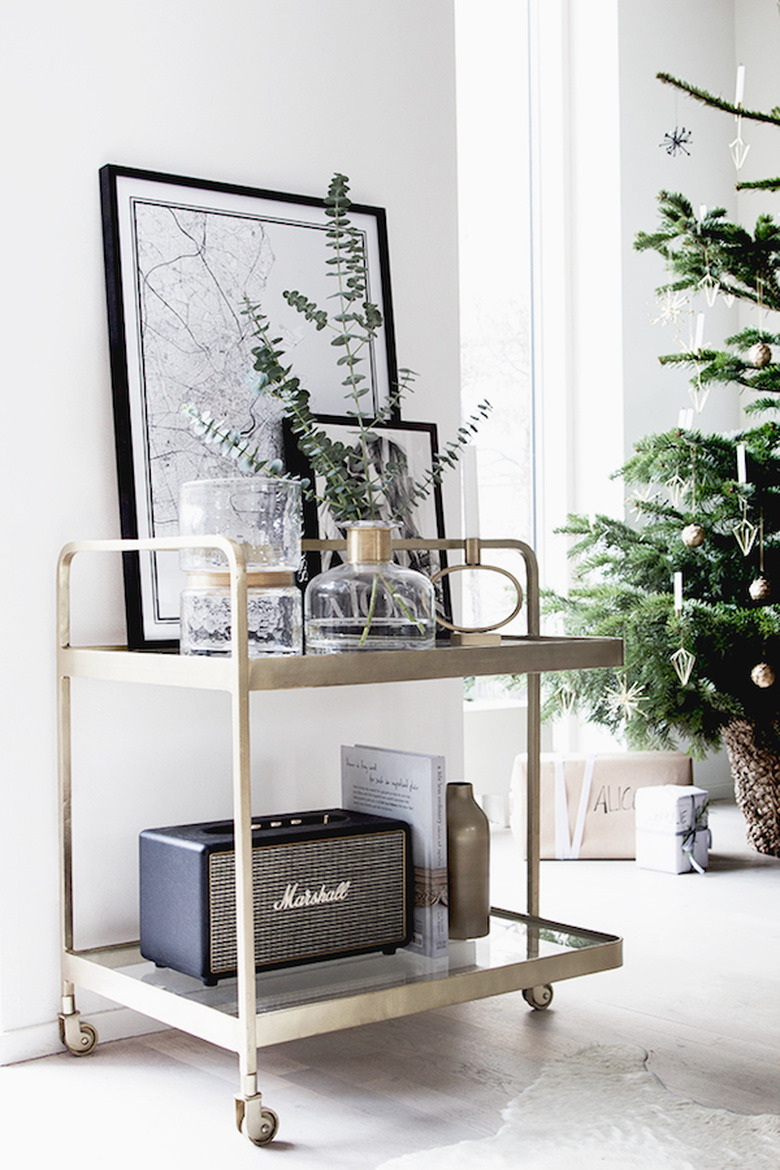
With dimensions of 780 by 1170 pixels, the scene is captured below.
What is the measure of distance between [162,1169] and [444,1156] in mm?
314

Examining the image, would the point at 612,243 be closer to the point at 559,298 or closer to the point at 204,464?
the point at 559,298

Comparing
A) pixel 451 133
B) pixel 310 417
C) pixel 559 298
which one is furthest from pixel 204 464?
pixel 559 298

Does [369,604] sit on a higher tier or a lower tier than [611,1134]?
higher

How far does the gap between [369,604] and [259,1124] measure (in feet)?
2.12

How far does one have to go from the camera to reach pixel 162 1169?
4.74 feet

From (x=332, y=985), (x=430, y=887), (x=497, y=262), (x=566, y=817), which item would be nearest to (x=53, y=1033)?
(x=332, y=985)

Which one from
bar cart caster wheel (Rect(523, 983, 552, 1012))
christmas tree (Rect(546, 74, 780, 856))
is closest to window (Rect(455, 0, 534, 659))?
christmas tree (Rect(546, 74, 780, 856))

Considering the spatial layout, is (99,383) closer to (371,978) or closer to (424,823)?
(424,823)

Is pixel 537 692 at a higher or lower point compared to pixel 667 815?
higher

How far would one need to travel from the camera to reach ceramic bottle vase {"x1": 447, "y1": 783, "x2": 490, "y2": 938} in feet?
6.14

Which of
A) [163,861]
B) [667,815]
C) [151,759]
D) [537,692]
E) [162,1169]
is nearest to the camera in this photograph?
[162,1169]

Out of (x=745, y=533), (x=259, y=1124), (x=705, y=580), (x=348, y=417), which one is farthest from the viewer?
(x=705, y=580)

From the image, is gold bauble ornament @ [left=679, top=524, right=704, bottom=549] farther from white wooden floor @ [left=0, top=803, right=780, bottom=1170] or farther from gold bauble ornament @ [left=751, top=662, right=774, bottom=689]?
white wooden floor @ [left=0, top=803, right=780, bottom=1170]

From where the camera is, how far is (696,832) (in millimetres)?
2957
